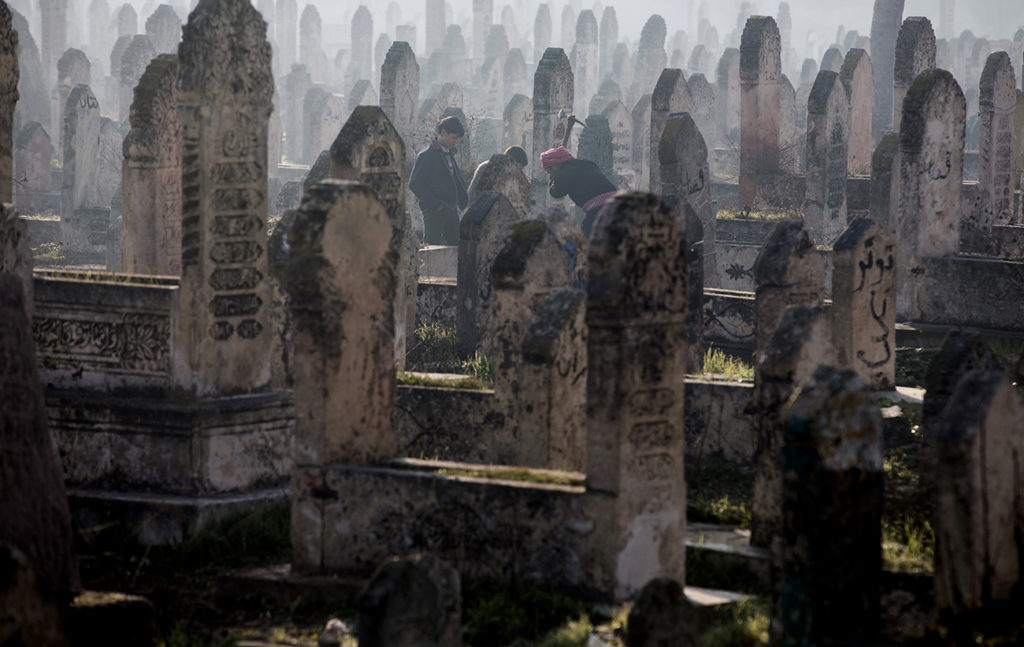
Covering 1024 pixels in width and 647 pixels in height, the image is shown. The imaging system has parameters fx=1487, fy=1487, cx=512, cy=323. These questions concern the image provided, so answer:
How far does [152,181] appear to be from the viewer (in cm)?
1163

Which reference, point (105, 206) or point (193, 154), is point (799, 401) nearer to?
point (193, 154)

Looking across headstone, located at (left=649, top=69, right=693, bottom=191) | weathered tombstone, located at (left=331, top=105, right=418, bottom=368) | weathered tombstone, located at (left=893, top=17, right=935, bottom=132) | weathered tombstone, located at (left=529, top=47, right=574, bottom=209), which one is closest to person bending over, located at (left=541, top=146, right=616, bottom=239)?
weathered tombstone, located at (left=331, top=105, right=418, bottom=368)

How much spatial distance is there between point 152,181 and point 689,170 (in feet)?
22.3

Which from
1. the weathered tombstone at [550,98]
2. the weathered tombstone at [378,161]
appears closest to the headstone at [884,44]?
the weathered tombstone at [550,98]

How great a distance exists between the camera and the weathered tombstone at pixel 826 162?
2086 cm

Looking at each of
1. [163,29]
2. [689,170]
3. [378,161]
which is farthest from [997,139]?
[163,29]

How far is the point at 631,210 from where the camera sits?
23.2 ft

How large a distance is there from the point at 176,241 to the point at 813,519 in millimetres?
7559

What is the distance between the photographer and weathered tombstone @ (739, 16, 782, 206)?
22906mm

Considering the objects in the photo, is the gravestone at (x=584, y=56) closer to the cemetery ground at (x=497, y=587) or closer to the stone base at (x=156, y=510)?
the cemetery ground at (x=497, y=587)

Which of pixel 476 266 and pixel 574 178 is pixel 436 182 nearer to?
pixel 574 178

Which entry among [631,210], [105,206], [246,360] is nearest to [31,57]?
[105,206]

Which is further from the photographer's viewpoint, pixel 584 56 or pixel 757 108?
pixel 584 56

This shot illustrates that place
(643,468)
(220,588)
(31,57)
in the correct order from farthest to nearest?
(31,57)
(220,588)
(643,468)
